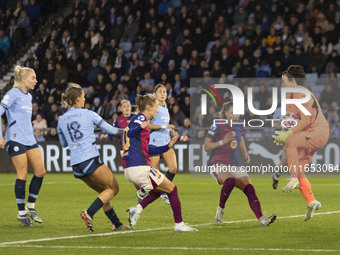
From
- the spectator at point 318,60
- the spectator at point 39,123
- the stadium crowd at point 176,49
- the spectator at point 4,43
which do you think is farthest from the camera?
the spectator at point 4,43

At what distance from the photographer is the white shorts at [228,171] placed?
10484mm

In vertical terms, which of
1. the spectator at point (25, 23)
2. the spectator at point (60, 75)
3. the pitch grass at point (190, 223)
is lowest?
the pitch grass at point (190, 223)

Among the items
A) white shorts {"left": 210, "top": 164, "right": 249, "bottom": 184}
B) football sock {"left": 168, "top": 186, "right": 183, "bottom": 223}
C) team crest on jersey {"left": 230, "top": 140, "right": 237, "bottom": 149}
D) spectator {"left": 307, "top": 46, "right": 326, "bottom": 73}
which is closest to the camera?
football sock {"left": 168, "top": 186, "right": 183, "bottom": 223}

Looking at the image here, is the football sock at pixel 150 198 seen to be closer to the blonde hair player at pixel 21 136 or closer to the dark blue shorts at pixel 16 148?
the blonde hair player at pixel 21 136

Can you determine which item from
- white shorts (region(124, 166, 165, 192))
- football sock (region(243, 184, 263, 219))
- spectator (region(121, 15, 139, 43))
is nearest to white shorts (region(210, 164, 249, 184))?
football sock (region(243, 184, 263, 219))

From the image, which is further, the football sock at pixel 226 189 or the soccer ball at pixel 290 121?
the soccer ball at pixel 290 121

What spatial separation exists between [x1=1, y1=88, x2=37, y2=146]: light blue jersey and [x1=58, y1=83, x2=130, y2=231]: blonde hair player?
113 cm

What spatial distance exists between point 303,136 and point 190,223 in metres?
2.03

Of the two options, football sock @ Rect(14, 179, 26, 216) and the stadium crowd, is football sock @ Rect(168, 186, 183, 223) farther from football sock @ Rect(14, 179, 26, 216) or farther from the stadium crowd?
the stadium crowd

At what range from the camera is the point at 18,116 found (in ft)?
35.2

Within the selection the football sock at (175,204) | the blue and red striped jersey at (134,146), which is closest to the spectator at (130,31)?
the blue and red striped jersey at (134,146)

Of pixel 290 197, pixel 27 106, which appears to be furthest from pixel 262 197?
pixel 27 106

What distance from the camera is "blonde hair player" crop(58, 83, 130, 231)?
9523mm

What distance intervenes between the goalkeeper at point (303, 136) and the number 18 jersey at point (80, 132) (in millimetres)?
2946
